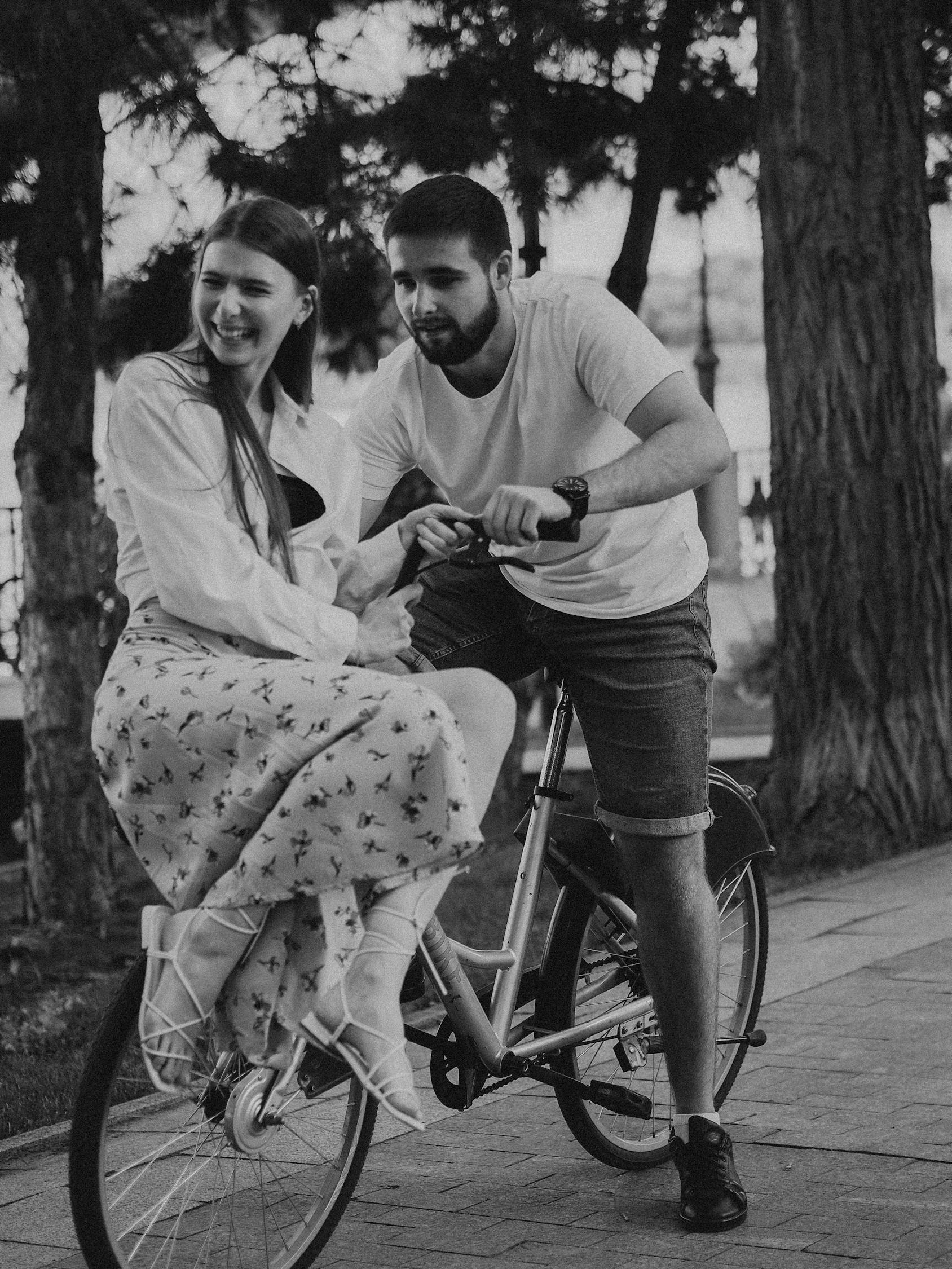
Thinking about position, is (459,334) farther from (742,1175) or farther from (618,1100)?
(742,1175)

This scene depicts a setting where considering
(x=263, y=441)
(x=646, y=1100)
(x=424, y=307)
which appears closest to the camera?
(x=263, y=441)

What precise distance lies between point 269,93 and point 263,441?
5.10m

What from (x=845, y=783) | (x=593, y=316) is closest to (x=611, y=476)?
(x=593, y=316)

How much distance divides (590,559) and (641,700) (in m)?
0.28

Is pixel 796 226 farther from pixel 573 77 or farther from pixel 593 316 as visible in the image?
pixel 593 316

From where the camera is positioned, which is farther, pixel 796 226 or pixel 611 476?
pixel 796 226

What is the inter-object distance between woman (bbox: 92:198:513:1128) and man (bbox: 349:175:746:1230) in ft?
1.50

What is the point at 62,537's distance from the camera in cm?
772

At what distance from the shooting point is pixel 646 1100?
3.53 meters

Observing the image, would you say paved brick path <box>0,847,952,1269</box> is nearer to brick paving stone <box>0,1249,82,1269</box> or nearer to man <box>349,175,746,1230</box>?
brick paving stone <box>0,1249,82,1269</box>

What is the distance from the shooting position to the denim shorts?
3.38 metres

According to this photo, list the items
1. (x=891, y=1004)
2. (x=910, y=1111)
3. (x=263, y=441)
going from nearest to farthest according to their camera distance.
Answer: (x=263, y=441), (x=910, y=1111), (x=891, y=1004)

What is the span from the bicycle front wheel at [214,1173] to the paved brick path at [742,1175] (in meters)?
0.14

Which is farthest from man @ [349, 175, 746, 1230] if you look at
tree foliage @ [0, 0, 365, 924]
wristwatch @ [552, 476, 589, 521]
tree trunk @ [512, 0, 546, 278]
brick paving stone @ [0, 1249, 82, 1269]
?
tree trunk @ [512, 0, 546, 278]
